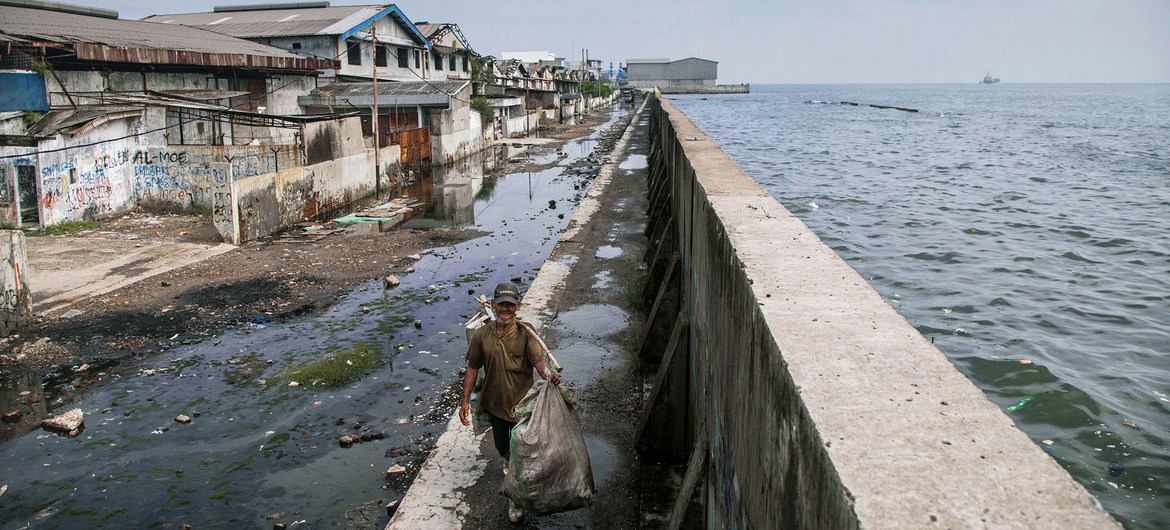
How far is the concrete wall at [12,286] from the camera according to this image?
9266mm

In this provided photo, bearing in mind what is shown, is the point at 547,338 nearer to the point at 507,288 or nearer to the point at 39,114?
the point at 507,288

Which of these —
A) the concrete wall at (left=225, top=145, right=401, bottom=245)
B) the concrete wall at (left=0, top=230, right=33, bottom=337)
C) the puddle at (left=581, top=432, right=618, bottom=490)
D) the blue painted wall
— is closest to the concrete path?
the concrete wall at (left=0, top=230, right=33, bottom=337)

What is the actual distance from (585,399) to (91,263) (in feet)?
31.9

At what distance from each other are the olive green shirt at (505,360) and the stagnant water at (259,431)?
1.36m

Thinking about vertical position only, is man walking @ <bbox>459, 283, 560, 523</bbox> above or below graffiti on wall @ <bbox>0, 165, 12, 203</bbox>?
below

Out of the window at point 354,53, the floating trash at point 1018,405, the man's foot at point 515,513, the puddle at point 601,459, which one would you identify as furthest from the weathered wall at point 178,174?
the floating trash at point 1018,405

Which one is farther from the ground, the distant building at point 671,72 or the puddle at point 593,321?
the distant building at point 671,72

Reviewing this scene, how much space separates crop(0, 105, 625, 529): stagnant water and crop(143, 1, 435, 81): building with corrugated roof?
16964mm

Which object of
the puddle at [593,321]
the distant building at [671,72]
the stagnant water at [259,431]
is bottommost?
the stagnant water at [259,431]

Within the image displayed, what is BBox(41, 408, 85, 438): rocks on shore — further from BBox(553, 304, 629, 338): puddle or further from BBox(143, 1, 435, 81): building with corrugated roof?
BBox(143, 1, 435, 81): building with corrugated roof

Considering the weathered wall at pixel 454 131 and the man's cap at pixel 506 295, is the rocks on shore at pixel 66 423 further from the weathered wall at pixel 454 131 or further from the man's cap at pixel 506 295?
the weathered wall at pixel 454 131

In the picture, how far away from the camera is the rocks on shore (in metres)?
6.93

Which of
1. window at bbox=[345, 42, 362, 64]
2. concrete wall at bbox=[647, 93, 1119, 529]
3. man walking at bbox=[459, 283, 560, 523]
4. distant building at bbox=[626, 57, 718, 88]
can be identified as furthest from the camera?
distant building at bbox=[626, 57, 718, 88]

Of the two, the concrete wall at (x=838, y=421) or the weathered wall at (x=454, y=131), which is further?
the weathered wall at (x=454, y=131)
